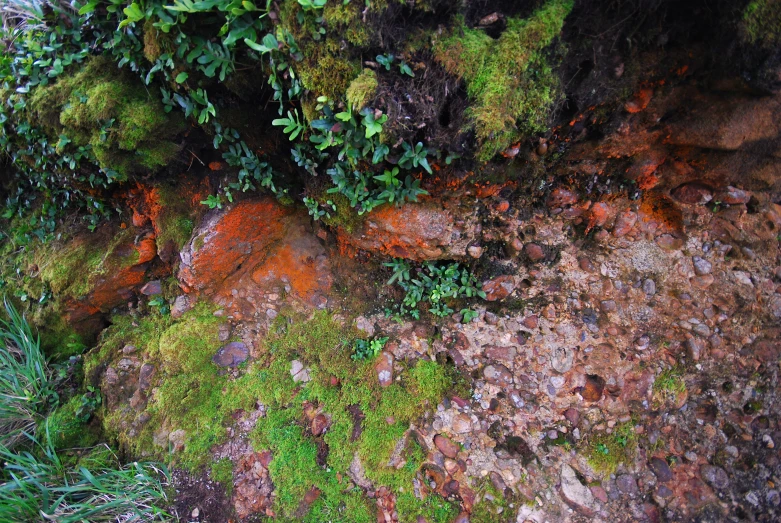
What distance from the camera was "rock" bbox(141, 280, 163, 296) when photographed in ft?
9.95

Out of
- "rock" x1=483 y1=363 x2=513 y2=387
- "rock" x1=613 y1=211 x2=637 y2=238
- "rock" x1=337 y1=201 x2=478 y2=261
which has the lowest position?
"rock" x1=483 y1=363 x2=513 y2=387

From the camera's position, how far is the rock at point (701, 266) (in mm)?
2418

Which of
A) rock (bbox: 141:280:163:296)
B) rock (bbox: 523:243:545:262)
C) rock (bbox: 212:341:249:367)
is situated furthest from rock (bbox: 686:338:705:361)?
rock (bbox: 141:280:163:296)

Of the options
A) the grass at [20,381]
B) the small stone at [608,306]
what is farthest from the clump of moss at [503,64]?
the grass at [20,381]

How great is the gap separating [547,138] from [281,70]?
145 cm

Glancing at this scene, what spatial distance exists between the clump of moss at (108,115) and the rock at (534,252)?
7.62 ft

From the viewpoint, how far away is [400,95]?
1.80m

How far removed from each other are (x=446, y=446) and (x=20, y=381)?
3.36 metres

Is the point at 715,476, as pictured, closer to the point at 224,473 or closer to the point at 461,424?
the point at 461,424

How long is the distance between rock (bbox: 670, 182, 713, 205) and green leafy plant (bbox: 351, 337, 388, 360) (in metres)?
2.11

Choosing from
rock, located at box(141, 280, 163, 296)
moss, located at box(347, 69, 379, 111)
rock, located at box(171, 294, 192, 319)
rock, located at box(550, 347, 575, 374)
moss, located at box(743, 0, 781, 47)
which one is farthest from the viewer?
rock, located at box(141, 280, 163, 296)

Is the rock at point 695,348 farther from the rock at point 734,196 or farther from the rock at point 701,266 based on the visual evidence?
the rock at point 734,196

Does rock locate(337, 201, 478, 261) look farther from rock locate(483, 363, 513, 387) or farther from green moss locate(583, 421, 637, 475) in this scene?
green moss locate(583, 421, 637, 475)

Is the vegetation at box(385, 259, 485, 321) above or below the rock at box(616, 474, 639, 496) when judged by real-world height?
above
